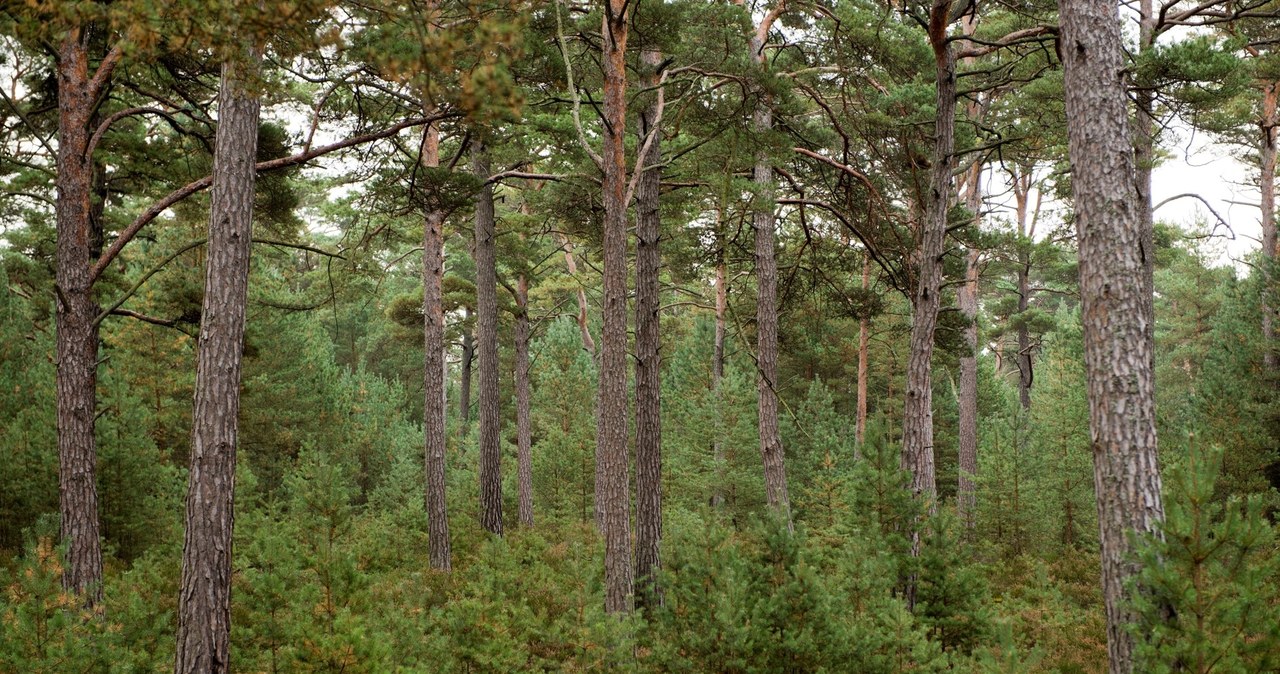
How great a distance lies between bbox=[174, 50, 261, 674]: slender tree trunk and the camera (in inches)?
208

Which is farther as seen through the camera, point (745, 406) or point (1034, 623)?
point (745, 406)

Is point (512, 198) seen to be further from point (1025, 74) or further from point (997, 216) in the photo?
point (1025, 74)

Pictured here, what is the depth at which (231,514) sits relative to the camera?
557cm

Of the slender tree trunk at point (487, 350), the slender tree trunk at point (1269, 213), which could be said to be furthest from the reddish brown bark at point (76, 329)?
the slender tree trunk at point (1269, 213)

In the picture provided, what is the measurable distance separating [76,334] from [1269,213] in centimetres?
2290

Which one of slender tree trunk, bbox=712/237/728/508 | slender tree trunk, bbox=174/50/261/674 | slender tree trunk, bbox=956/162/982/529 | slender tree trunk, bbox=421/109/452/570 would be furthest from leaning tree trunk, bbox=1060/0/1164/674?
slender tree trunk, bbox=956/162/982/529

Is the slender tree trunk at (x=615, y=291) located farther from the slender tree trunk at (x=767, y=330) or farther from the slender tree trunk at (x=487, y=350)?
the slender tree trunk at (x=487, y=350)

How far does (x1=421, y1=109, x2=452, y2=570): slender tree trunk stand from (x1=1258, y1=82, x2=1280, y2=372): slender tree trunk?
15871 mm

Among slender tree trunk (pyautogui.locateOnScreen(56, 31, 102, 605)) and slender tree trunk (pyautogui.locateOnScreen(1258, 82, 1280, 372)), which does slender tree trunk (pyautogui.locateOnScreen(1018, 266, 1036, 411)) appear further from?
slender tree trunk (pyautogui.locateOnScreen(56, 31, 102, 605))

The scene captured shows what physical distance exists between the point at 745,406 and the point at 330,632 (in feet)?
44.2

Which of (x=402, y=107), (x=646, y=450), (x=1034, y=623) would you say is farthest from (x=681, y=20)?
(x=1034, y=623)

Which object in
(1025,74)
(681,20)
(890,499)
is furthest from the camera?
(1025,74)

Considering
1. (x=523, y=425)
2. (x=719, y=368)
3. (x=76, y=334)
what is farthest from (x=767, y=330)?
(x=76, y=334)

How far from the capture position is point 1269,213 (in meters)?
17.6
